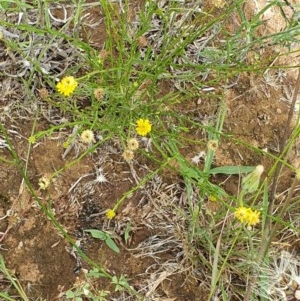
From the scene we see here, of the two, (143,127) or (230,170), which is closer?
(143,127)

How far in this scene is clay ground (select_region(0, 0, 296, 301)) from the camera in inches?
62.9

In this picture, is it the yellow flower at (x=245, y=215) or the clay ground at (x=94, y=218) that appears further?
the clay ground at (x=94, y=218)

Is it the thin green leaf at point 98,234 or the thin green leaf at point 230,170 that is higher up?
the thin green leaf at point 230,170

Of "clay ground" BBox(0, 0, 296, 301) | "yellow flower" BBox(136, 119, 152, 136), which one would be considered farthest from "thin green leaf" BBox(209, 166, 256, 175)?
"yellow flower" BBox(136, 119, 152, 136)

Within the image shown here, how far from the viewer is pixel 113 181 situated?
168cm

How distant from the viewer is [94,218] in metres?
1.64

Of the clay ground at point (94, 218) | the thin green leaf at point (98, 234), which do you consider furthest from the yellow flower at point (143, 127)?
the thin green leaf at point (98, 234)

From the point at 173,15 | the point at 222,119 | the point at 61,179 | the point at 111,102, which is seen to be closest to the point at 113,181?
the point at 61,179

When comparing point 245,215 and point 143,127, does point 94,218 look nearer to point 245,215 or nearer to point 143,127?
point 143,127

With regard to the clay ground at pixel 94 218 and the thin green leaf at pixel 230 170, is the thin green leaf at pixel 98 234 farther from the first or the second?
the thin green leaf at pixel 230 170

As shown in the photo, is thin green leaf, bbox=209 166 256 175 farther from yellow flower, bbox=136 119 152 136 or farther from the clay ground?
yellow flower, bbox=136 119 152 136

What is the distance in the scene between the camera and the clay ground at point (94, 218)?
A: 5.24 feet

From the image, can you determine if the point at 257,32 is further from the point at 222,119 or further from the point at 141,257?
the point at 141,257

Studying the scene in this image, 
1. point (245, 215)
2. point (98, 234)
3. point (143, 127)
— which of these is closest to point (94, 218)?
point (98, 234)
